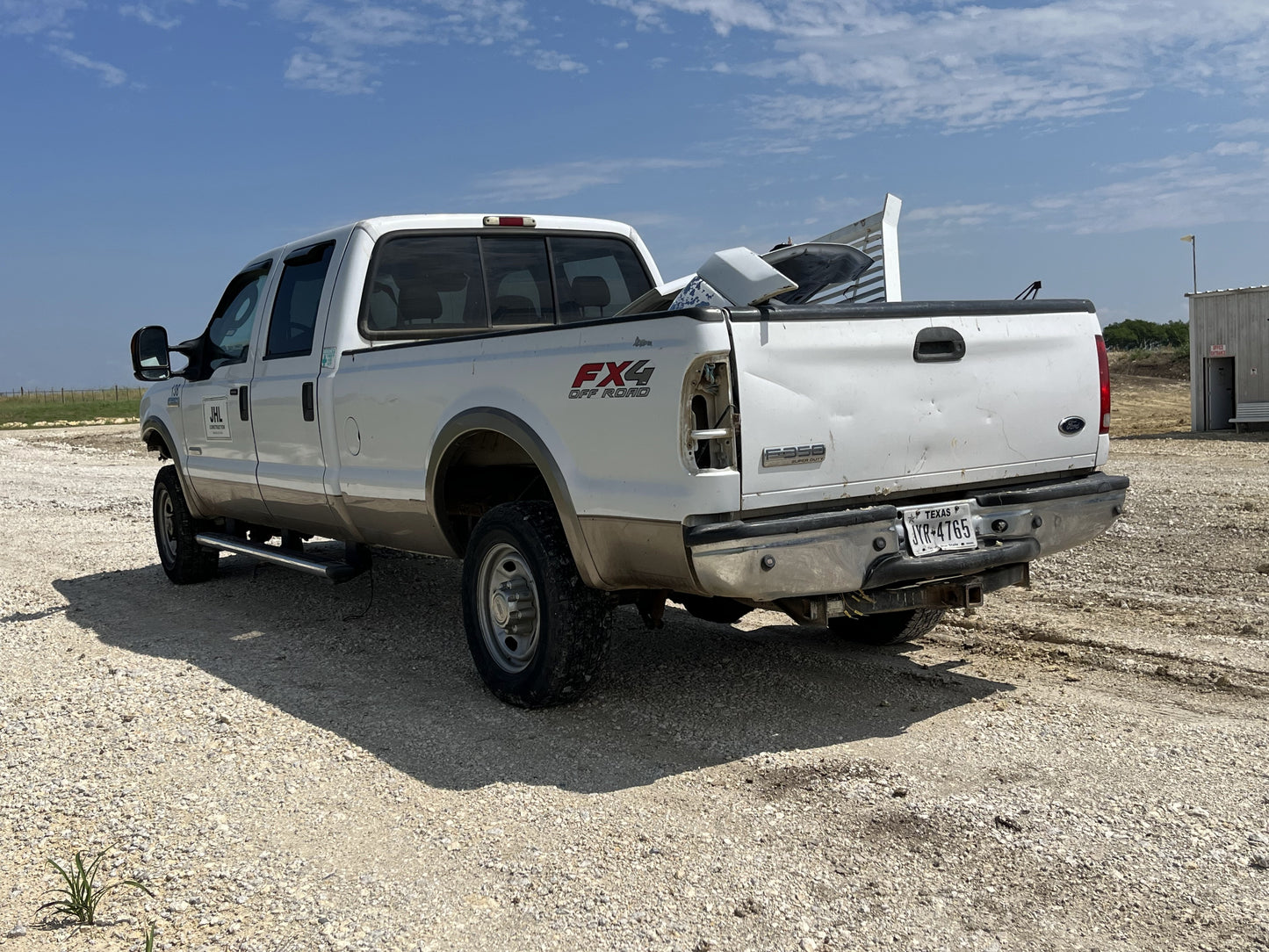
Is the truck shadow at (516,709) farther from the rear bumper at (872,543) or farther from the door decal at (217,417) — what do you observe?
the door decal at (217,417)

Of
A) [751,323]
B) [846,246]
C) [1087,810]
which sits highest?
[846,246]

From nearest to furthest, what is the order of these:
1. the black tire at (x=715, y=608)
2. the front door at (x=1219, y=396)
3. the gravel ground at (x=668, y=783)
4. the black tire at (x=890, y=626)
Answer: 1. the gravel ground at (x=668, y=783)
2. the black tire at (x=715, y=608)
3. the black tire at (x=890, y=626)
4. the front door at (x=1219, y=396)

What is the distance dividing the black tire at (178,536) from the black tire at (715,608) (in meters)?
4.48

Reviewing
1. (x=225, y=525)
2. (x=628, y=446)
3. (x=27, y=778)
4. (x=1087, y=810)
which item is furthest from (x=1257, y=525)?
(x=27, y=778)

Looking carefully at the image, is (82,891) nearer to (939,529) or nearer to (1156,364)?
(939,529)

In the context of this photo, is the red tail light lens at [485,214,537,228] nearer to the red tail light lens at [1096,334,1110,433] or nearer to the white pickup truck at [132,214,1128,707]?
the white pickup truck at [132,214,1128,707]

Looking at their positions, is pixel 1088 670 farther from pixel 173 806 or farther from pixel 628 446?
pixel 173 806

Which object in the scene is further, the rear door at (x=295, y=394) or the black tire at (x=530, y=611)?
the rear door at (x=295, y=394)

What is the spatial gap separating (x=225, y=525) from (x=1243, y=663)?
21.5ft

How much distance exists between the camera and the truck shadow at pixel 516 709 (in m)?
4.63

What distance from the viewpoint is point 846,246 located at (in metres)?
5.72

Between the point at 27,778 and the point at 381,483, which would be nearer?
the point at 27,778

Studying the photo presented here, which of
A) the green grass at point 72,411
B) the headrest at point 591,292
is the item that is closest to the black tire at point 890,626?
the headrest at point 591,292

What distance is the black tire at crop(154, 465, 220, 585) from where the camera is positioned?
8.58 m
